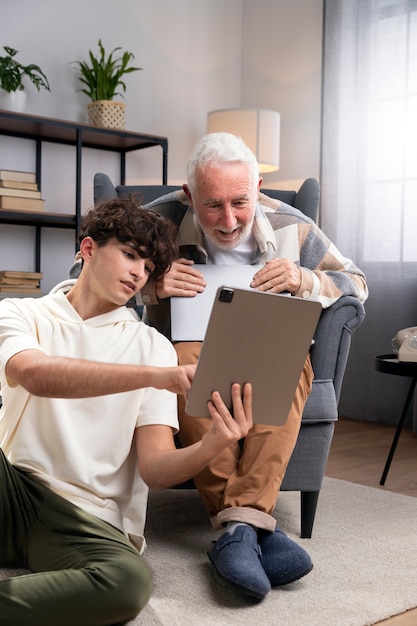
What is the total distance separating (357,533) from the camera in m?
2.00

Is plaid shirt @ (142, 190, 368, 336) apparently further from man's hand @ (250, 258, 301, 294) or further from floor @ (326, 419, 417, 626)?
floor @ (326, 419, 417, 626)

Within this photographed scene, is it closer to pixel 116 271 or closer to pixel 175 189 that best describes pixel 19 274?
pixel 175 189

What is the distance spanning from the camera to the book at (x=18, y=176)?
12.0 ft

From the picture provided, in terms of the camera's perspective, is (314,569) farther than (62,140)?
No

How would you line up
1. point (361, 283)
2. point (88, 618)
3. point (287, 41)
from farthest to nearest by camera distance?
point (287, 41) → point (361, 283) → point (88, 618)

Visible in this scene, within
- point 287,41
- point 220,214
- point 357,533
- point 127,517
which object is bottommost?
point 357,533

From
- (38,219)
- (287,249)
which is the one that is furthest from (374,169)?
(287,249)

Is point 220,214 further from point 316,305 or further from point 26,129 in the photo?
point 26,129

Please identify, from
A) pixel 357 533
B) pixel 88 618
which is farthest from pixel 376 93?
pixel 88 618

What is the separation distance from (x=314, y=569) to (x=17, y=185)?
8.49 feet

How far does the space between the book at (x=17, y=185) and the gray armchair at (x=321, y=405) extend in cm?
182

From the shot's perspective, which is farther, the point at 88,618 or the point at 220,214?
the point at 220,214

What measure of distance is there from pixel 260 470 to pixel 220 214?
2.22ft

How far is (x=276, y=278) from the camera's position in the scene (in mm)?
1933
